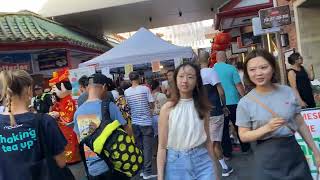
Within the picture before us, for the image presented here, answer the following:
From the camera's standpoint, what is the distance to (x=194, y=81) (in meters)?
3.95

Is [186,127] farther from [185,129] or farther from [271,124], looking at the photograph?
[271,124]

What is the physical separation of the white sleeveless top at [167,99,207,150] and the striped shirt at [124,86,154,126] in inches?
160

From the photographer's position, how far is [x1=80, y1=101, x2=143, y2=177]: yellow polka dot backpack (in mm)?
4102

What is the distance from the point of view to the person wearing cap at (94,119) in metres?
4.46

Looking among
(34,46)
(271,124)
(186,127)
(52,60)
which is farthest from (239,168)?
(52,60)

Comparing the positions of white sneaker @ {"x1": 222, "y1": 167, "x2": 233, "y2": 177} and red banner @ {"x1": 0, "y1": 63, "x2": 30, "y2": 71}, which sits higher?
red banner @ {"x1": 0, "y1": 63, "x2": 30, "y2": 71}

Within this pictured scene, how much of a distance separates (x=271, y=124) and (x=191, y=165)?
0.85m

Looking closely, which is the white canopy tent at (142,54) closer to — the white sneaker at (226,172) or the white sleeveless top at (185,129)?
the white sneaker at (226,172)

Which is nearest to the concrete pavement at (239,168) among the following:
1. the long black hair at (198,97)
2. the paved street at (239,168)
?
the paved street at (239,168)

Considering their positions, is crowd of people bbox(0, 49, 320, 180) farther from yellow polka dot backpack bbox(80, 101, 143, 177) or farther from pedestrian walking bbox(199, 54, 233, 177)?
pedestrian walking bbox(199, 54, 233, 177)

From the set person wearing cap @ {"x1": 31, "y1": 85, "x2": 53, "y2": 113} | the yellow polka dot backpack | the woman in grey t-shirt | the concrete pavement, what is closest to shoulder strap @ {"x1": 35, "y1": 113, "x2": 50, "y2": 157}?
the yellow polka dot backpack

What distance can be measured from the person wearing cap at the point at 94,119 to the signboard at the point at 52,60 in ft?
37.1

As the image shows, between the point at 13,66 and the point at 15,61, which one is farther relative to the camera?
the point at 15,61

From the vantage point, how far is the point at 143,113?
795 centimetres
